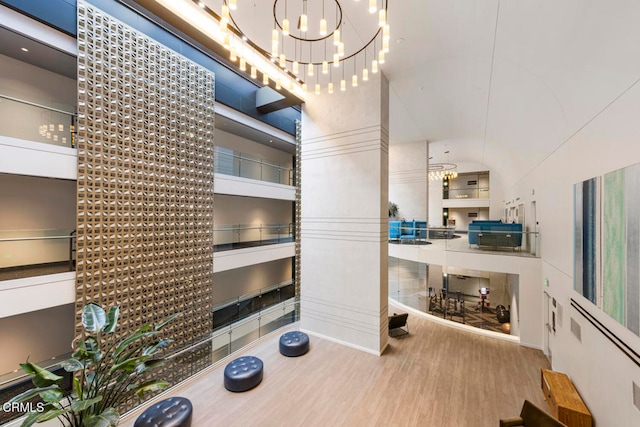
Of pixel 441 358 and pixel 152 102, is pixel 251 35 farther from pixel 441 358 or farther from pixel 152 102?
pixel 441 358

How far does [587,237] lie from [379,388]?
3956 millimetres

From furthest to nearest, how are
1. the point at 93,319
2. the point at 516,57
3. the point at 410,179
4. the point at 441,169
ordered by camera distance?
1. the point at 441,169
2. the point at 410,179
3. the point at 516,57
4. the point at 93,319

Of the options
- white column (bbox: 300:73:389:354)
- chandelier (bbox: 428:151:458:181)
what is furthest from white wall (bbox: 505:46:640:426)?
chandelier (bbox: 428:151:458:181)

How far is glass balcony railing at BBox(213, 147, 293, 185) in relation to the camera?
8133mm

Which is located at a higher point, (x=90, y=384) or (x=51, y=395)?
(x=51, y=395)

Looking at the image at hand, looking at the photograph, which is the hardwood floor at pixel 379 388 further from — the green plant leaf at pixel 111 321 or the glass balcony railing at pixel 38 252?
the glass balcony railing at pixel 38 252

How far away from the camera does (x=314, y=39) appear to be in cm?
368

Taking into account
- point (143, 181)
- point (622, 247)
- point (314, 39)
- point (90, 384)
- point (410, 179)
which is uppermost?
point (314, 39)

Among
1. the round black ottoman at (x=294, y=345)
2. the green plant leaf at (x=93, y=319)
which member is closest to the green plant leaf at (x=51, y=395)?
the green plant leaf at (x=93, y=319)

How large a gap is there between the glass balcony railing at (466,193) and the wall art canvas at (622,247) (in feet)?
58.1

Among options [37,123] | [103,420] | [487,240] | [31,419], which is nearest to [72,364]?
[31,419]

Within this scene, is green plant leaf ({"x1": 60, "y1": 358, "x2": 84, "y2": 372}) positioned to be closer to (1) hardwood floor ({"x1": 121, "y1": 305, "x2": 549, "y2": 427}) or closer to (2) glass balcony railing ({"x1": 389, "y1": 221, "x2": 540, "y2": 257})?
(1) hardwood floor ({"x1": 121, "y1": 305, "x2": 549, "y2": 427})

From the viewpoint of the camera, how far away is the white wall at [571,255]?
2.61 metres

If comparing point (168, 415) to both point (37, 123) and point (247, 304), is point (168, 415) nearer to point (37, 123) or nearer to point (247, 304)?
point (37, 123)
